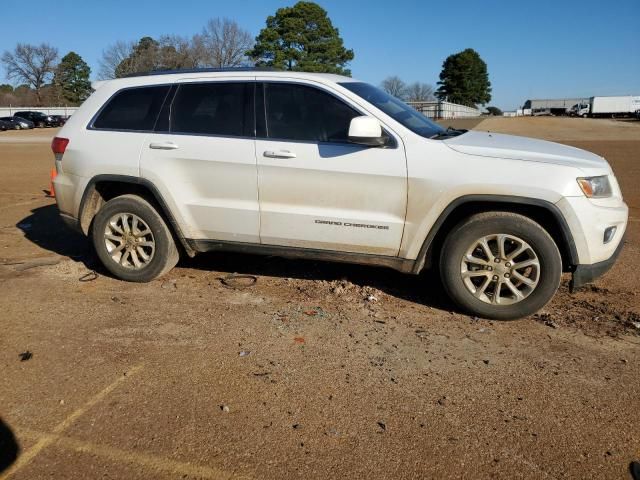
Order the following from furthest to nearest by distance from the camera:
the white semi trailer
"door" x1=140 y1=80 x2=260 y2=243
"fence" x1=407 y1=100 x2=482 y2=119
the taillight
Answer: the white semi trailer → "fence" x1=407 y1=100 x2=482 y2=119 → the taillight → "door" x1=140 y1=80 x2=260 y2=243

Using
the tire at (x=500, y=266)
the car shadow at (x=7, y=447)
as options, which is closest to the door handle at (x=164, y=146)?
the tire at (x=500, y=266)

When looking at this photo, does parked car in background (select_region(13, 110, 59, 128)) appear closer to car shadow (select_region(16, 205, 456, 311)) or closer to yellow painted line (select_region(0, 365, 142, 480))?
car shadow (select_region(16, 205, 456, 311))

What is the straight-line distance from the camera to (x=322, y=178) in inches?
172

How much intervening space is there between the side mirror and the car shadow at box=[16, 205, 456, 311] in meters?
1.40

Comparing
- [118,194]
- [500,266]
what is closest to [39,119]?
[118,194]

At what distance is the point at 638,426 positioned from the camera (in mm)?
2885

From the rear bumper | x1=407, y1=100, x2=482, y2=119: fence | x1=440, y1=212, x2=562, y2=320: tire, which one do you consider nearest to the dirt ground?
x1=440, y1=212, x2=562, y2=320: tire

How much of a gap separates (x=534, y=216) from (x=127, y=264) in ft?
11.8

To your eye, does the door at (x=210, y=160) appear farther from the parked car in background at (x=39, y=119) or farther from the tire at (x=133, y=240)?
the parked car in background at (x=39, y=119)

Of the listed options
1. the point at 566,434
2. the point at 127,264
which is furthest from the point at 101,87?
the point at 566,434

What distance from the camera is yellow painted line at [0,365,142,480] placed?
8.51 ft

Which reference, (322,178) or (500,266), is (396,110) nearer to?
(322,178)

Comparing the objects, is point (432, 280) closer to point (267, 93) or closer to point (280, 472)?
point (267, 93)

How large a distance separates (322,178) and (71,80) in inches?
3759
